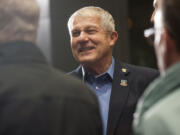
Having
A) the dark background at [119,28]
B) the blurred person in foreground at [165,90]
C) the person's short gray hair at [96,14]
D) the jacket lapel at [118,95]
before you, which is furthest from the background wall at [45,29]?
the blurred person in foreground at [165,90]

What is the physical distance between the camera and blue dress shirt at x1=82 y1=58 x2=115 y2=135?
3.04m

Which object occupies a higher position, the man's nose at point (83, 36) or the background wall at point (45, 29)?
the man's nose at point (83, 36)

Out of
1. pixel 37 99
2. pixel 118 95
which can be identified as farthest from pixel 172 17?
pixel 118 95

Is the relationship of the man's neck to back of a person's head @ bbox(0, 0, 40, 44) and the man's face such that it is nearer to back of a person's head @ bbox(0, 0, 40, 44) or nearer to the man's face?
the man's face

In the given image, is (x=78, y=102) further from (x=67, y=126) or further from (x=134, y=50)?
(x=134, y=50)

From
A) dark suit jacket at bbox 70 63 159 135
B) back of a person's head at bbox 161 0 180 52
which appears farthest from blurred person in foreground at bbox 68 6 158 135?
back of a person's head at bbox 161 0 180 52

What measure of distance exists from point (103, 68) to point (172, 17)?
70.1 inches

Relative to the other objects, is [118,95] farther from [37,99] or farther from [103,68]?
[37,99]

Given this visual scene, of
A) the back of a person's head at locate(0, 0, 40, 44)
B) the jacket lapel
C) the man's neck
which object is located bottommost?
the jacket lapel

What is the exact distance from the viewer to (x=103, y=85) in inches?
125

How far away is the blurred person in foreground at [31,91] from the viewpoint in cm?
156

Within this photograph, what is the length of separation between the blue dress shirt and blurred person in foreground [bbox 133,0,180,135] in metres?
1.44

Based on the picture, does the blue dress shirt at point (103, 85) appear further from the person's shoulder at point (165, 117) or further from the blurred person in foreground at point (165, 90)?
the person's shoulder at point (165, 117)

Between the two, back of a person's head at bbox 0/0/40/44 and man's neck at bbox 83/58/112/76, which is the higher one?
back of a person's head at bbox 0/0/40/44
